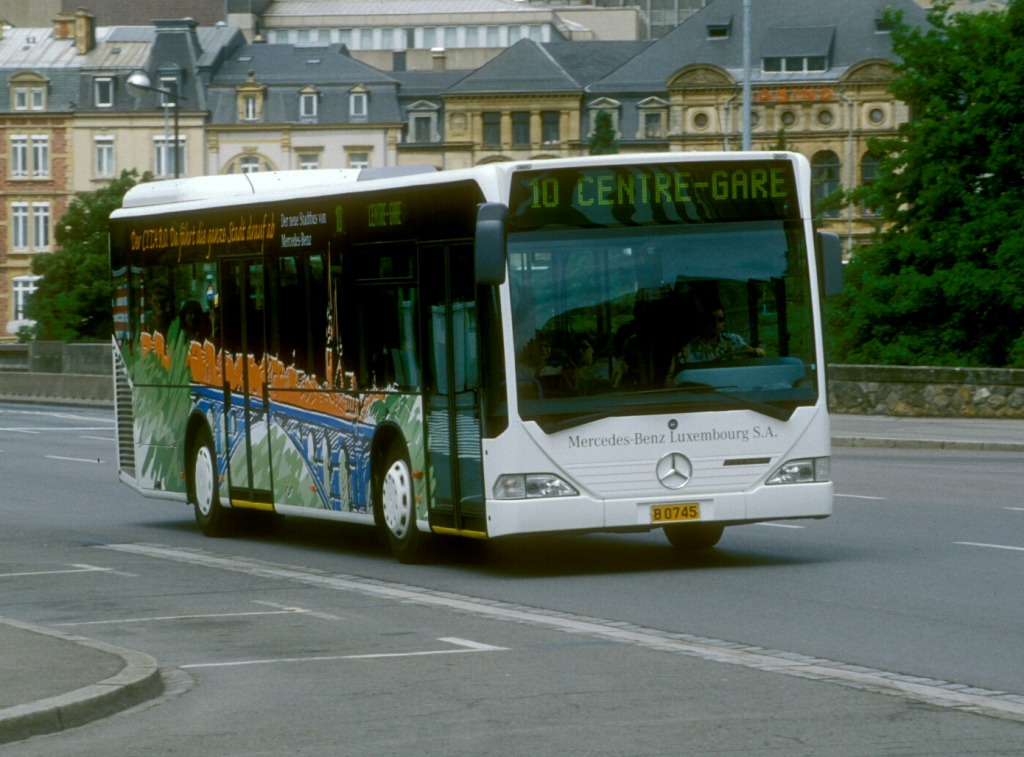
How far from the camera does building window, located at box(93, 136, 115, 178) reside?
10312 cm

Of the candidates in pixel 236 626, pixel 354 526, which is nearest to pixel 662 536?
pixel 354 526

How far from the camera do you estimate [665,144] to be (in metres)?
100

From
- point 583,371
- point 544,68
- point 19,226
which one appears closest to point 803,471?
point 583,371

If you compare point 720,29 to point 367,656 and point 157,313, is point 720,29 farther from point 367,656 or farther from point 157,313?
point 367,656

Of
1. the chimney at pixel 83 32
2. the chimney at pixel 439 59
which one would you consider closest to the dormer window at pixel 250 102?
the chimney at pixel 83 32

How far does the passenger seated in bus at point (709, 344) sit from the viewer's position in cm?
1378

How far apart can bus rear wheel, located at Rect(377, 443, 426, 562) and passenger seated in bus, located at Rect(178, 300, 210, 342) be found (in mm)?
3457

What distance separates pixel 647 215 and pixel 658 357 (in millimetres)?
915

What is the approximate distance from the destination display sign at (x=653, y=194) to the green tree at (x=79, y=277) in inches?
2062

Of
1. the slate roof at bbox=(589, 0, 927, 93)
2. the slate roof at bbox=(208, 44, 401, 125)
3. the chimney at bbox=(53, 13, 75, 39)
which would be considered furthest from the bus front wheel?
the chimney at bbox=(53, 13, 75, 39)

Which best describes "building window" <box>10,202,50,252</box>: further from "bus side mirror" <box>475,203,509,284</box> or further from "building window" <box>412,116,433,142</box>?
"bus side mirror" <box>475,203,509,284</box>

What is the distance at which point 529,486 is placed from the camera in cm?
1362

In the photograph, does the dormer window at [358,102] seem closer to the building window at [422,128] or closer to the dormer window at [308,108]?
the dormer window at [308,108]

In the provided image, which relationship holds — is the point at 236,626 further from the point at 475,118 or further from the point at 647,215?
the point at 475,118
